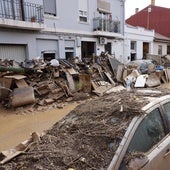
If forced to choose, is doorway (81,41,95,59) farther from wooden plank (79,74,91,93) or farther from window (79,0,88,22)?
wooden plank (79,74,91,93)

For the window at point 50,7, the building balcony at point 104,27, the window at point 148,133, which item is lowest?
the window at point 148,133

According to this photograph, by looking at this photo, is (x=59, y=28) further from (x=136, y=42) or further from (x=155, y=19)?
(x=155, y=19)

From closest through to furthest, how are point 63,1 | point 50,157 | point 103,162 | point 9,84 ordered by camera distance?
point 103,162 → point 50,157 → point 9,84 → point 63,1

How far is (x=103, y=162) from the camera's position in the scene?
279 centimetres

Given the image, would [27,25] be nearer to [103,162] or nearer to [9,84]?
[9,84]

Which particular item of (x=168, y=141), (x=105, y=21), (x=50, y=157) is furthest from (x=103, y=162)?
(x=105, y=21)

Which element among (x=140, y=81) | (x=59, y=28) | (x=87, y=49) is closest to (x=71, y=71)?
(x=140, y=81)

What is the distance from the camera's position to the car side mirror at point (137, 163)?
108 inches

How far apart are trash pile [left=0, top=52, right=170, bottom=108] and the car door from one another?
504 centimetres

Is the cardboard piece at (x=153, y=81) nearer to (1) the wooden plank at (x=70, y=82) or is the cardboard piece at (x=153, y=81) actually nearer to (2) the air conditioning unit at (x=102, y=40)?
(1) the wooden plank at (x=70, y=82)

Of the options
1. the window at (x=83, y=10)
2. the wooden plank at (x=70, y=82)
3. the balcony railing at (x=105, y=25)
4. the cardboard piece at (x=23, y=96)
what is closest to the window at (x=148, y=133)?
the cardboard piece at (x=23, y=96)

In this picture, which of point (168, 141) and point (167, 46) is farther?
point (167, 46)

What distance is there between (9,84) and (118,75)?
7570mm

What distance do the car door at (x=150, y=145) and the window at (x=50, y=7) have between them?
13671mm
